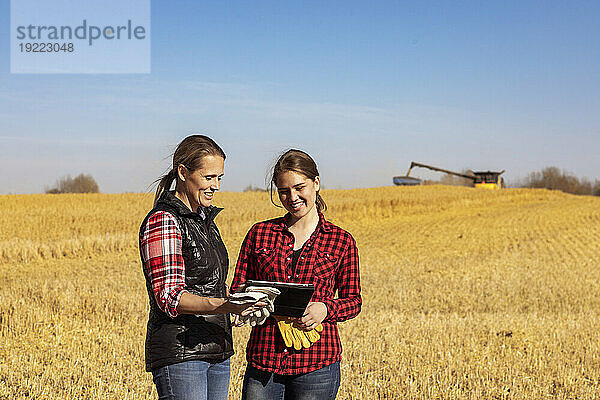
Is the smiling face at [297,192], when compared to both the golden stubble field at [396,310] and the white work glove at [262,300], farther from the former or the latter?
the golden stubble field at [396,310]

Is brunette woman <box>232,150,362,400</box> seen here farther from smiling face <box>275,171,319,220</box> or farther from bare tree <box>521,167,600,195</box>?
bare tree <box>521,167,600,195</box>

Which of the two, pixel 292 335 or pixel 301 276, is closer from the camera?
pixel 292 335

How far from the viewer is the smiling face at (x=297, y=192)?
3309mm

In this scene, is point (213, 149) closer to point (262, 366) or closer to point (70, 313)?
point (262, 366)

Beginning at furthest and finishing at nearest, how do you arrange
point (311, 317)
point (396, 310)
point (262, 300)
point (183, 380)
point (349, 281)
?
1. point (396, 310)
2. point (349, 281)
3. point (311, 317)
4. point (183, 380)
5. point (262, 300)

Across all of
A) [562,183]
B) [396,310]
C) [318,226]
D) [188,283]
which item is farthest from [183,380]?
[562,183]

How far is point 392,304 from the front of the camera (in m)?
14.7

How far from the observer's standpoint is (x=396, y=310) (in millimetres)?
13531

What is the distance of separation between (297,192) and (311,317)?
659 mm

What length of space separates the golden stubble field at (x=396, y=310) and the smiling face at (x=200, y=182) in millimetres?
4194

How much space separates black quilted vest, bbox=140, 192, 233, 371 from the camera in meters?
2.97

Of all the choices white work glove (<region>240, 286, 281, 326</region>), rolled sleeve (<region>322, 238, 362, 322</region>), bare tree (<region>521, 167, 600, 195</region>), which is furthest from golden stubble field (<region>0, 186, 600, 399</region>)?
bare tree (<region>521, 167, 600, 195</region>)

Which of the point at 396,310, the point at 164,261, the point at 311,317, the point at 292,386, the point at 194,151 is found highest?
the point at 194,151

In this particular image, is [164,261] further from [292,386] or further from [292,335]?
[292,386]
